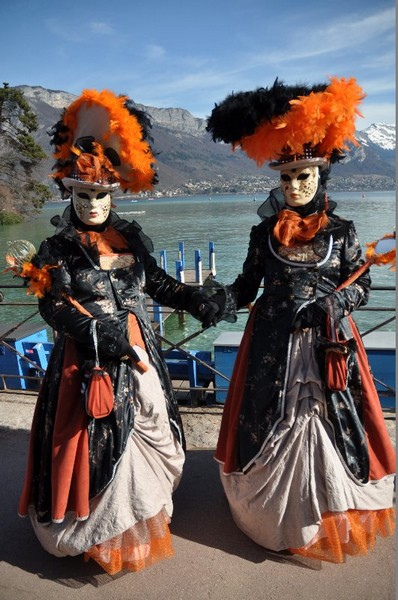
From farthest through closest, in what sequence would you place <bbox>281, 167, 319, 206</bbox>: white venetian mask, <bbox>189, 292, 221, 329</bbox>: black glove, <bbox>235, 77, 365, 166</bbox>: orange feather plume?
<bbox>189, 292, 221, 329</bbox>: black glove
<bbox>281, 167, 319, 206</bbox>: white venetian mask
<bbox>235, 77, 365, 166</bbox>: orange feather plume

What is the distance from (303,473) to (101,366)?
1.04 m

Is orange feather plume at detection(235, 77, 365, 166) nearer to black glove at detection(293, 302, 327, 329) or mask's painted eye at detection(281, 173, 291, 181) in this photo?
mask's painted eye at detection(281, 173, 291, 181)

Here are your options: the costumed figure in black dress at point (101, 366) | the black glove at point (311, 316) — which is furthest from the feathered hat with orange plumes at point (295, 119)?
the black glove at point (311, 316)

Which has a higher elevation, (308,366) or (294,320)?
(294,320)

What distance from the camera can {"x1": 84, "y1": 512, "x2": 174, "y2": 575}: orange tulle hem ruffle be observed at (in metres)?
2.20

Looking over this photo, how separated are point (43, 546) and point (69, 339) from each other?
1019mm

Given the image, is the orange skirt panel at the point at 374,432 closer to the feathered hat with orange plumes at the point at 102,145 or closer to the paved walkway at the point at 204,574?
the paved walkway at the point at 204,574

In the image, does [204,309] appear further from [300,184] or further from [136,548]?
[136,548]

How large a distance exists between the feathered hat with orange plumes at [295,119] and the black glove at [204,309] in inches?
27.7

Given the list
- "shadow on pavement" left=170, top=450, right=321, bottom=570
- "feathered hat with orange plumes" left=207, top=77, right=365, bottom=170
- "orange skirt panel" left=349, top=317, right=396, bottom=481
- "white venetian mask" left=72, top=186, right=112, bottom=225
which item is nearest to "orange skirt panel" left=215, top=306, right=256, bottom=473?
"shadow on pavement" left=170, top=450, right=321, bottom=570

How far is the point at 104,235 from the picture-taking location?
7.82 ft

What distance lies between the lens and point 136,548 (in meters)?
2.24

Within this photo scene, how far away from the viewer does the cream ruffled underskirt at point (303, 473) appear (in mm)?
2156

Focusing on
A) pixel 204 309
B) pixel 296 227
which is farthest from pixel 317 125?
pixel 204 309
